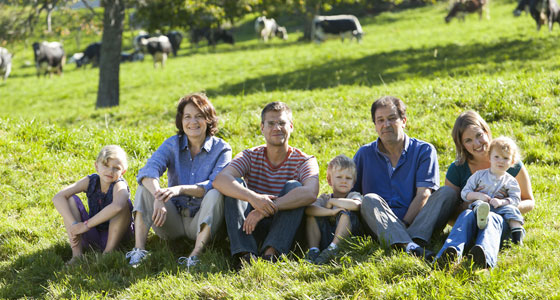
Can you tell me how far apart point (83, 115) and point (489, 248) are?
40.3 feet

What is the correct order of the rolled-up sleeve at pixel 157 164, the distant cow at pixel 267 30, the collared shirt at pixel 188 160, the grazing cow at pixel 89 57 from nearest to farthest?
the rolled-up sleeve at pixel 157 164
the collared shirt at pixel 188 160
the distant cow at pixel 267 30
the grazing cow at pixel 89 57

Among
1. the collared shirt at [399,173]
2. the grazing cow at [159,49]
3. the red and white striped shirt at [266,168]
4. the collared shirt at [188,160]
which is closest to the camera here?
the collared shirt at [399,173]

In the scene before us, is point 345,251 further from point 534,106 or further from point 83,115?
point 83,115

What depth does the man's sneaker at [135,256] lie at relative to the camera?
5105mm

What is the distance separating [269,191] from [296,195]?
0.60 meters

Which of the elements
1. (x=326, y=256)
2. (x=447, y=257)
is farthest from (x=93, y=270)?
(x=447, y=257)

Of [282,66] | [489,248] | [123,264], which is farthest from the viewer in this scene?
[282,66]

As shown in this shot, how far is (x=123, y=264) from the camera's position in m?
5.16

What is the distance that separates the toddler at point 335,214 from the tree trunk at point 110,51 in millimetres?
11282

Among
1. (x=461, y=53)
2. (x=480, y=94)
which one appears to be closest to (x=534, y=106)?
(x=480, y=94)

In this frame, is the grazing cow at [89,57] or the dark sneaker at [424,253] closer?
the dark sneaker at [424,253]

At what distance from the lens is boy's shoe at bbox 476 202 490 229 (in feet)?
14.3

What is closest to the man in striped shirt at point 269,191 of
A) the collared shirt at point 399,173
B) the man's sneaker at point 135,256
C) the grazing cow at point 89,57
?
the collared shirt at point 399,173

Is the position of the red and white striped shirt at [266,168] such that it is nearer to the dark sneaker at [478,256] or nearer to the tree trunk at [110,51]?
the dark sneaker at [478,256]
